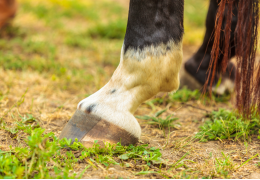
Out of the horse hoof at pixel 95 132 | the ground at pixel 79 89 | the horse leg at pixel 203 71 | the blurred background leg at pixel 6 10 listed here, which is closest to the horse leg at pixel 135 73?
the horse hoof at pixel 95 132

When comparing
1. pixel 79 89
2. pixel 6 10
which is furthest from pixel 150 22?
pixel 6 10

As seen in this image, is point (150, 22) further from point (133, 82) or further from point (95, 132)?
point (95, 132)

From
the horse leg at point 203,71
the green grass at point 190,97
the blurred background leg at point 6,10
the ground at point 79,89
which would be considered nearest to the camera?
the ground at point 79,89

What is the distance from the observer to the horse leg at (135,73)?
1.12 metres

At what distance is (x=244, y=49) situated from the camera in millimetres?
1181

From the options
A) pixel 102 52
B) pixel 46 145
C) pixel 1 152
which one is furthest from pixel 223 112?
pixel 102 52

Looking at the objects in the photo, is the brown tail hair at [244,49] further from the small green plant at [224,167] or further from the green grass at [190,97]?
the green grass at [190,97]

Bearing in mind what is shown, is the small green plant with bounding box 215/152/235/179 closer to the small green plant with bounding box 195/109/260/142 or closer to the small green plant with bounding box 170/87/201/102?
the small green plant with bounding box 195/109/260/142

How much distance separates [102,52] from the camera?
111 inches

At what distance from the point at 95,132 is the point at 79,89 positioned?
0.98 metres

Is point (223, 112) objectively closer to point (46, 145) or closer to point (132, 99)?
point (132, 99)

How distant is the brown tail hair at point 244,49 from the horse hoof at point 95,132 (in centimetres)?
46

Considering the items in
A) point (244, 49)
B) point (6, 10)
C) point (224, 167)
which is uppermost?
point (6, 10)

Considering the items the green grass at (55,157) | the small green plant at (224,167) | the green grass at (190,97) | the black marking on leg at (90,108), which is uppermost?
the black marking on leg at (90,108)
